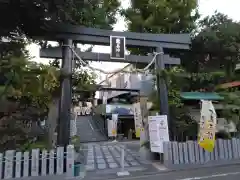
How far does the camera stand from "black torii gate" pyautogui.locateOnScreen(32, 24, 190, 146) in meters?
8.27

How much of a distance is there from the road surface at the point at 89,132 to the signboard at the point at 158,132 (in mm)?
11404

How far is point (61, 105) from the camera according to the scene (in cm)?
829

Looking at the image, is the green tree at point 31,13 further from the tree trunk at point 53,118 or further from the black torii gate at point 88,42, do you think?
the tree trunk at point 53,118

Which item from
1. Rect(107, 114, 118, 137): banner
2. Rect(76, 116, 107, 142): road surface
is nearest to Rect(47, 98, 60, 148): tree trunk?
Rect(76, 116, 107, 142): road surface

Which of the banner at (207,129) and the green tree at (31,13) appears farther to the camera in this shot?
the banner at (207,129)

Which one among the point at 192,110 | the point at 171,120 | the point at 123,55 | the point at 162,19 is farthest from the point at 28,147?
the point at 162,19

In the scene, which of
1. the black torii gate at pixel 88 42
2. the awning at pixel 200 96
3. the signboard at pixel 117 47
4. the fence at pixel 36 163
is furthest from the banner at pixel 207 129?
the fence at pixel 36 163

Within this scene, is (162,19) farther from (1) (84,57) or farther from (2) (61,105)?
(2) (61,105)

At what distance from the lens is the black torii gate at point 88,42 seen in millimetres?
8273

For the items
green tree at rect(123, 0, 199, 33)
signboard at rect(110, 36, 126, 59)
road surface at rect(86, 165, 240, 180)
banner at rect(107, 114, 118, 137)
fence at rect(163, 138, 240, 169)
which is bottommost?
road surface at rect(86, 165, 240, 180)

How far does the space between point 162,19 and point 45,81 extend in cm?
887

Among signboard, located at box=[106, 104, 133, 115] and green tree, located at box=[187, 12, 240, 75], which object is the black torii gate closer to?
green tree, located at box=[187, 12, 240, 75]

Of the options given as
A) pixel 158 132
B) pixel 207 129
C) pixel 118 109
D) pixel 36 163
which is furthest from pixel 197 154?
pixel 118 109

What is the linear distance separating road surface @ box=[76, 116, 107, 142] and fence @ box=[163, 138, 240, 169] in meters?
12.4
